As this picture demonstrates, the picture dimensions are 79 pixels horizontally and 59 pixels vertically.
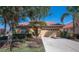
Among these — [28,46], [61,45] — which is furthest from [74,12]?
[28,46]

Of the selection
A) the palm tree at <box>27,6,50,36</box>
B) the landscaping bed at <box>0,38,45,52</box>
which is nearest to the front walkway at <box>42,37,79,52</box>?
the landscaping bed at <box>0,38,45,52</box>

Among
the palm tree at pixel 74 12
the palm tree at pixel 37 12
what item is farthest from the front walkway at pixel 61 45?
the palm tree at pixel 37 12

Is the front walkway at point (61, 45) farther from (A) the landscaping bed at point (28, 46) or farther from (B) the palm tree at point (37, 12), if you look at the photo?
(B) the palm tree at point (37, 12)

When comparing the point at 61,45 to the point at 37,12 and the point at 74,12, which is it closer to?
the point at 74,12

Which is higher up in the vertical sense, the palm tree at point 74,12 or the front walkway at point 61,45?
the palm tree at point 74,12

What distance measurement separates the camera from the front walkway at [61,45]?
712cm

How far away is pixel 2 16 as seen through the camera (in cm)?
712

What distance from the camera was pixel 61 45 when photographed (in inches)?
281

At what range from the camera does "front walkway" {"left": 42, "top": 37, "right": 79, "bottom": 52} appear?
7.12 m

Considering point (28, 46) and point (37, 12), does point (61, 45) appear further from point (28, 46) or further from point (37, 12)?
point (37, 12)

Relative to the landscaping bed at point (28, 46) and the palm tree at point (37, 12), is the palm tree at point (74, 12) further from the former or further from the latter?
the landscaping bed at point (28, 46)

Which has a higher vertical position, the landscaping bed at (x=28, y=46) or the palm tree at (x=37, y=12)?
the palm tree at (x=37, y=12)

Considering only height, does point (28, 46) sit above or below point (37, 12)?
below
